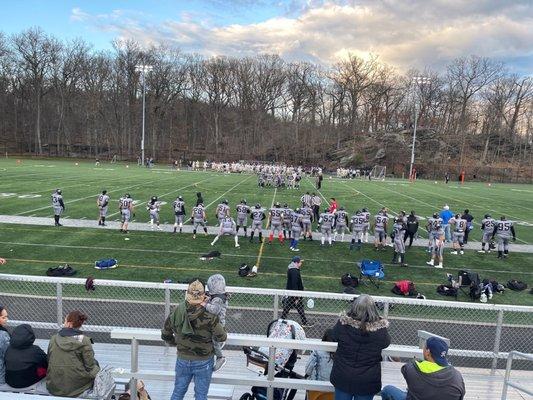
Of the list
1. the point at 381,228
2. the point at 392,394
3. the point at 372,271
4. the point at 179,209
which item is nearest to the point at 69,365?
the point at 392,394

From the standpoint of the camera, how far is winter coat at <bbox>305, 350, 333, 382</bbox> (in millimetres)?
4703

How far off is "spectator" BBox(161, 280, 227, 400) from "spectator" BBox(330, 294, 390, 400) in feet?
3.89

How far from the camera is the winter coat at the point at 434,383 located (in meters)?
3.54

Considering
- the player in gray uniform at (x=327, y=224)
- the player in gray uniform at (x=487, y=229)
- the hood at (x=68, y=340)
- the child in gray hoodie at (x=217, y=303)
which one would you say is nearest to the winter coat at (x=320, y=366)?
the child in gray hoodie at (x=217, y=303)

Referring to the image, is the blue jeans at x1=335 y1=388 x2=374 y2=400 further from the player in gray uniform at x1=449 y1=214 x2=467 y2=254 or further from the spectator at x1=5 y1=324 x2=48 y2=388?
the player in gray uniform at x1=449 y1=214 x2=467 y2=254

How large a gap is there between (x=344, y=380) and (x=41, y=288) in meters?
10.6

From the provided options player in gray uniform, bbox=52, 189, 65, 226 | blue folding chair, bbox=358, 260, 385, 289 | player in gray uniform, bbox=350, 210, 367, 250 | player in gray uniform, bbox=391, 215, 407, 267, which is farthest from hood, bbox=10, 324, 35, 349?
player in gray uniform, bbox=52, 189, 65, 226

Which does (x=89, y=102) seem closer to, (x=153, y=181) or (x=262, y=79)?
(x=262, y=79)

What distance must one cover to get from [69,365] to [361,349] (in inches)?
114

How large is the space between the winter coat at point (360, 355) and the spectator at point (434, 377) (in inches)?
14.1

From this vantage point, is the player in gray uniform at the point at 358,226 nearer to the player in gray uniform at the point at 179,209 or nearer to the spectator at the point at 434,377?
the player in gray uniform at the point at 179,209

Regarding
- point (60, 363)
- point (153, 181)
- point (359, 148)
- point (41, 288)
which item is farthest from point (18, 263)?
point (359, 148)

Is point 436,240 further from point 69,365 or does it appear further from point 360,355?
point 69,365

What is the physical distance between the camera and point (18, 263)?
1403 centimetres
